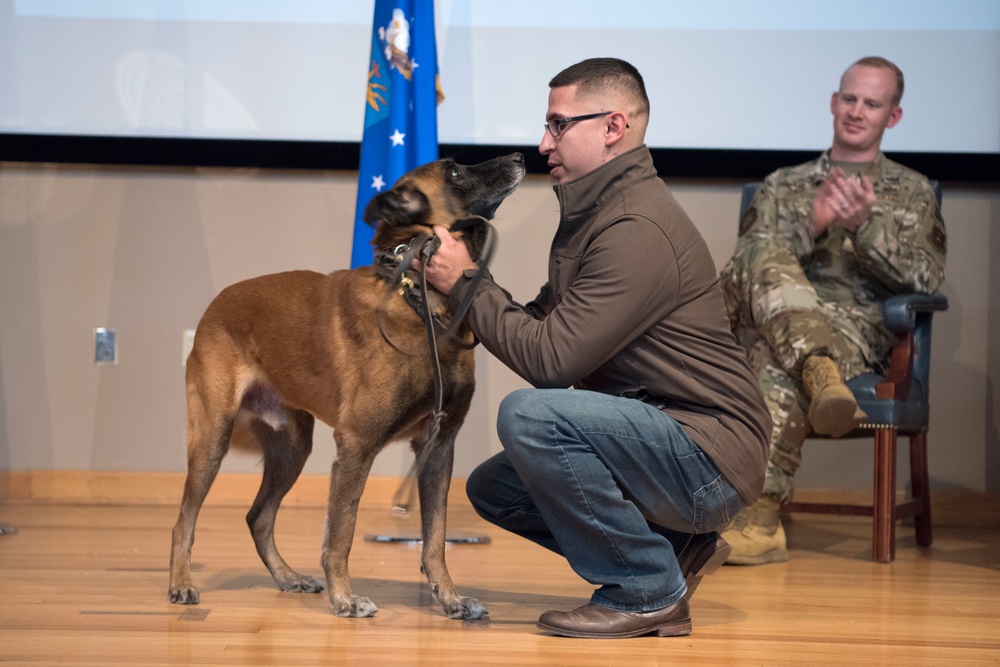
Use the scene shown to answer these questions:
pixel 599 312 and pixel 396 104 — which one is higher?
pixel 396 104

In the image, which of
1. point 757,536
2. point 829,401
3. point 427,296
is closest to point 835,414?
point 829,401

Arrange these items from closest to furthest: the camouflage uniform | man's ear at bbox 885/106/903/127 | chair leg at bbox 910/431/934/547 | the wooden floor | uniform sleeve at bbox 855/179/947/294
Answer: the wooden floor, the camouflage uniform, uniform sleeve at bbox 855/179/947/294, chair leg at bbox 910/431/934/547, man's ear at bbox 885/106/903/127

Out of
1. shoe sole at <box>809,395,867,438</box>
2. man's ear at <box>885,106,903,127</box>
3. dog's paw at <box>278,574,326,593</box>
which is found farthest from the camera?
man's ear at <box>885,106,903,127</box>

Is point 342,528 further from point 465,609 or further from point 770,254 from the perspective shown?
point 770,254

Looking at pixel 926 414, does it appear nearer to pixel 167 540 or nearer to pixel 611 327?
pixel 611 327

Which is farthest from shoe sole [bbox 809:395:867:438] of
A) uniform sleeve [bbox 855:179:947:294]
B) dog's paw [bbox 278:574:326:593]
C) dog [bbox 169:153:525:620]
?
dog's paw [bbox 278:574:326:593]

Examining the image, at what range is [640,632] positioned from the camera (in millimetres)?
2150

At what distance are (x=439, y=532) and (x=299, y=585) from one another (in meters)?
0.46

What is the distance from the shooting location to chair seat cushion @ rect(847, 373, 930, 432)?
3227 mm

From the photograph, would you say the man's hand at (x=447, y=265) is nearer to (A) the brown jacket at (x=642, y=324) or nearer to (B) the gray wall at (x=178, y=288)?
(A) the brown jacket at (x=642, y=324)

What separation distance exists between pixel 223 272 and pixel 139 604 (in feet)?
6.40

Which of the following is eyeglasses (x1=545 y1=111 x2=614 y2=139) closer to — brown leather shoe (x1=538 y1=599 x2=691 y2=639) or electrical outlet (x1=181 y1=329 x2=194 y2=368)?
brown leather shoe (x1=538 y1=599 x2=691 y2=639)

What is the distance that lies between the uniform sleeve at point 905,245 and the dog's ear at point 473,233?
1570 millimetres

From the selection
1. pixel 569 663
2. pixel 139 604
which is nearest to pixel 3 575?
pixel 139 604
